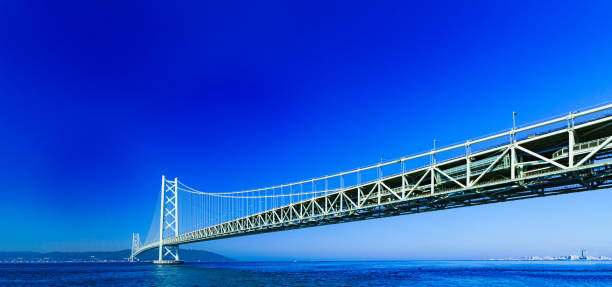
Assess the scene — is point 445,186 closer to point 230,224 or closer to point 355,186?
point 355,186

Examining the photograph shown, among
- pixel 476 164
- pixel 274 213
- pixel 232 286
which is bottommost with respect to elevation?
pixel 232 286

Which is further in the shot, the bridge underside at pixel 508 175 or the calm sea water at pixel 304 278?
the calm sea water at pixel 304 278

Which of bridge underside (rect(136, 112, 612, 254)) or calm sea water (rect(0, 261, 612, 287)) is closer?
bridge underside (rect(136, 112, 612, 254))

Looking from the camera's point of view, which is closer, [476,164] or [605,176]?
[605,176]

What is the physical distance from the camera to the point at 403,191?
32.5m

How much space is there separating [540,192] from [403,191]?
31.6 ft

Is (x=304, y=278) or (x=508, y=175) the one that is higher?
(x=508, y=175)

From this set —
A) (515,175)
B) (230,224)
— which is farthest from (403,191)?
(230,224)

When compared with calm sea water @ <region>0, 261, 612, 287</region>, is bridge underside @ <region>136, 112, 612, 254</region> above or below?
above

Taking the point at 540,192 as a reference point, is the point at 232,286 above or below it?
below

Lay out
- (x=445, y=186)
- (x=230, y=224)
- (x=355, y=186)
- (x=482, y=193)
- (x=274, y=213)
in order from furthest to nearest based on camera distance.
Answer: (x=230, y=224) < (x=274, y=213) < (x=355, y=186) < (x=445, y=186) < (x=482, y=193)

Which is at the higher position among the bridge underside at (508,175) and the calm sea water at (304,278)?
the bridge underside at (508,175)

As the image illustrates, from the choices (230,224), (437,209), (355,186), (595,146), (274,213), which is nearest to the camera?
(595,146)

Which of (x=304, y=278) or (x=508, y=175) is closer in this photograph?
(x=508, y=175)
